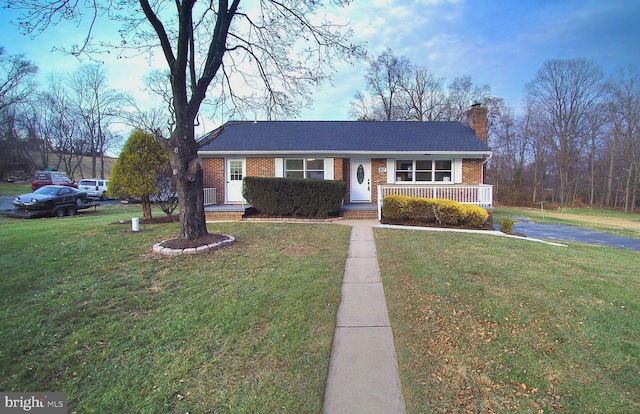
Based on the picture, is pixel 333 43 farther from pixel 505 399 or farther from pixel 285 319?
pixel 505 399

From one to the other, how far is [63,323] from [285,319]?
244 centimetres

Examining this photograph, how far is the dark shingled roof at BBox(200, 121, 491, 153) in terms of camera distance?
14461mm

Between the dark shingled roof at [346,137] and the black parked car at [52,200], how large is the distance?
7.78m

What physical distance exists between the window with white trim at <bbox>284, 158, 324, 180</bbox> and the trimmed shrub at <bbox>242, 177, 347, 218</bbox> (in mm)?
3095

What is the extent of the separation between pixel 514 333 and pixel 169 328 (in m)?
3.74

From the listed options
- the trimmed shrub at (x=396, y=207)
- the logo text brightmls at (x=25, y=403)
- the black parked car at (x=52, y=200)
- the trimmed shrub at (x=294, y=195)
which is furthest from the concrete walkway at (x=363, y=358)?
the black parked car at (x=52, y=200)

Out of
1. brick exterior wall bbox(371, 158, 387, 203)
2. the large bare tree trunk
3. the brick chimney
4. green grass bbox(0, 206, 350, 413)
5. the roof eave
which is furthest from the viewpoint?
the brick chimney

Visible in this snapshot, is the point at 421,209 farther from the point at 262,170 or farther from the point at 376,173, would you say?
the point at 262,170

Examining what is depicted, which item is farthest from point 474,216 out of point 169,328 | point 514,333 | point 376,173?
point 169,328

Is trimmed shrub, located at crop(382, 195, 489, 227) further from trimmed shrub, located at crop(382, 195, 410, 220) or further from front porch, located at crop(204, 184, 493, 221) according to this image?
front porch, located at crop(204, 184, 493, 221)

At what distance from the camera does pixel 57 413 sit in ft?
7.82

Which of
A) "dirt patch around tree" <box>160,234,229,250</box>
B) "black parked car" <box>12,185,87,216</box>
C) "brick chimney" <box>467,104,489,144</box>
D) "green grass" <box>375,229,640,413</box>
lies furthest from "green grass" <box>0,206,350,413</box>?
"brick chimney" <box>467,104,489,144</box>

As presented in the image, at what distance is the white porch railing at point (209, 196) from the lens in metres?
13.5

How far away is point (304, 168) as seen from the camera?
14.7 metres
